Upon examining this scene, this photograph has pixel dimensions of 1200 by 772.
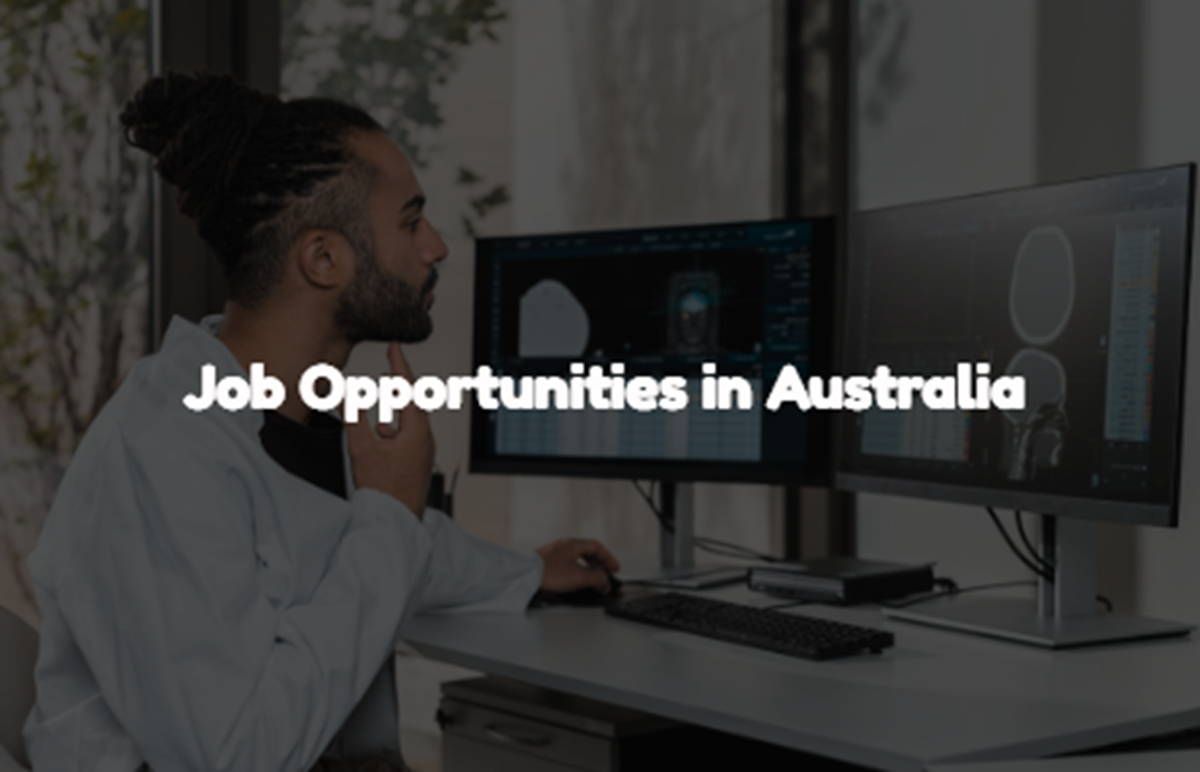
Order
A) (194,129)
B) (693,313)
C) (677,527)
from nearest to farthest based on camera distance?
(194,129), (693,313), (677,527)

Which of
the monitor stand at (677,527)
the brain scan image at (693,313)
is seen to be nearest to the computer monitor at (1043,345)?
the brain scan image at (693,313)

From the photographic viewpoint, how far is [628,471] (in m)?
2.15

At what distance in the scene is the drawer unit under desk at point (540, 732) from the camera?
5.36 feet

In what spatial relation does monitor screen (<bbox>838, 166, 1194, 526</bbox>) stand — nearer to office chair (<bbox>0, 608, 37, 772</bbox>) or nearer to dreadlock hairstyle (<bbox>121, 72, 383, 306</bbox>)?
dreadlock hairstyle (<bbox>121, 72, 383, 306</bbox>)

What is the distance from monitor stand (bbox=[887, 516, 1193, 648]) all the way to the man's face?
2.61 ft

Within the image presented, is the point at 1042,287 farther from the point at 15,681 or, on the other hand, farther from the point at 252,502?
the point at 15,681

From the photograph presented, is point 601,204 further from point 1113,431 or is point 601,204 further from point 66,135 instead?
point 1113,431

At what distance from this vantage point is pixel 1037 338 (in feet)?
5.54

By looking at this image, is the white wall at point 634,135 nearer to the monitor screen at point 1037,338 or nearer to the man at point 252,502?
the monitor screen at point 1037,338

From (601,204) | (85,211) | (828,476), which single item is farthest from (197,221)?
(601,204)

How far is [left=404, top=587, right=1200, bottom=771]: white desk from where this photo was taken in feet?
3.85

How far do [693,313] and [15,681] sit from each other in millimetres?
1139

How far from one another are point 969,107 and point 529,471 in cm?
113

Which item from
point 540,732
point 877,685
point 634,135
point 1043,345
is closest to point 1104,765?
point 877,685
